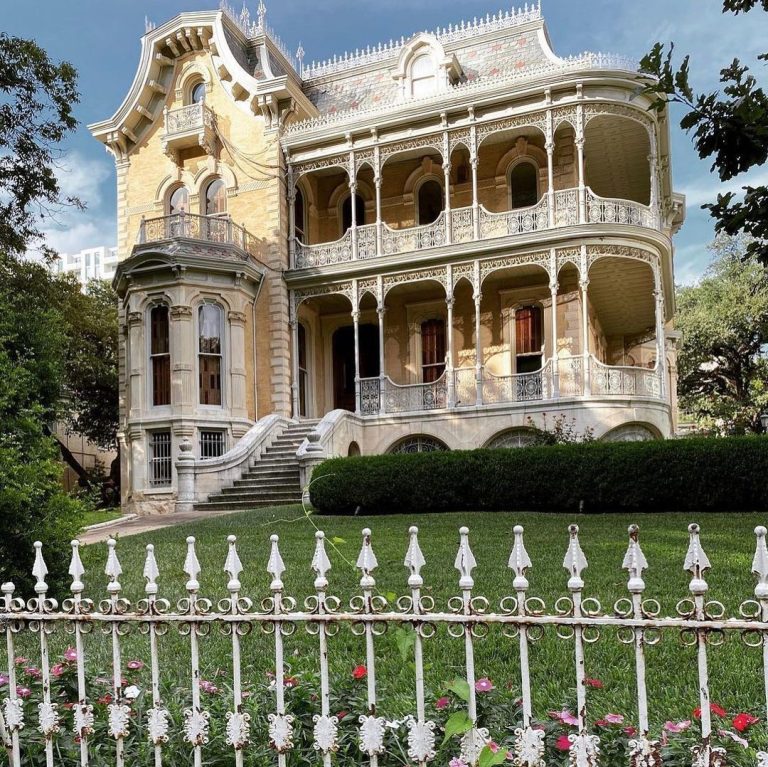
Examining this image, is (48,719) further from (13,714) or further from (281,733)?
(281,733)

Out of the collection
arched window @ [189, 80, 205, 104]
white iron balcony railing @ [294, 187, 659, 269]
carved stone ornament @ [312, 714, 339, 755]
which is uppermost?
arched window @ [189, 80, 205, 104]

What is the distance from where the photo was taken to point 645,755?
8.92ft

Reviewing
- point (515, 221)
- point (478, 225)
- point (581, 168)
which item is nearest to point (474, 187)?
point (478, 225)

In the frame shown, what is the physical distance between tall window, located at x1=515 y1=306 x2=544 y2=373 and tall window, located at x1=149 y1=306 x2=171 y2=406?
9483 mm

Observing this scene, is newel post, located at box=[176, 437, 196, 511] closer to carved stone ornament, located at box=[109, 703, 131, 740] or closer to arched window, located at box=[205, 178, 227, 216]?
arched window, located at box=[205, 178, 227, 216]

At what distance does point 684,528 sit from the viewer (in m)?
10.1

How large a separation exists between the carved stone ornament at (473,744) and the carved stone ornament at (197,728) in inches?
44.5

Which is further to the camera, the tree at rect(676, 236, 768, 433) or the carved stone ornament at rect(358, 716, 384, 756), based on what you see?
the tree at rect(676, 236, 768, 433)

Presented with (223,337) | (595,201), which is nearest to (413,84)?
(595,201)

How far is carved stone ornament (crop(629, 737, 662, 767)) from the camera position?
2715 mm

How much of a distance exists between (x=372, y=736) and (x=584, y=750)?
0.82 metres

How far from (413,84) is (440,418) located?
10186 millimetres

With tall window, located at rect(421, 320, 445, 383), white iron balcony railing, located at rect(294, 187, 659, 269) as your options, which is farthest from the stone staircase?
white iron balcony railing, located at rect(294, 187, 659, 269)

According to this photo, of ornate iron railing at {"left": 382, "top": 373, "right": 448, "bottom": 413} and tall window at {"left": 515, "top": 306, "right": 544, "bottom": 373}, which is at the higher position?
tall window at {"left": 515, "top": 306, "right": 544, "bottom": 373}
